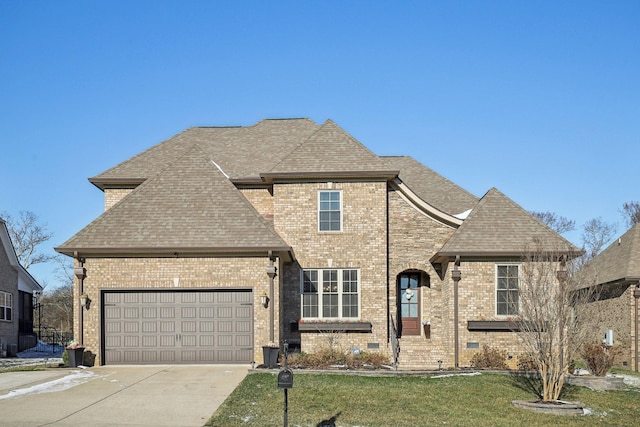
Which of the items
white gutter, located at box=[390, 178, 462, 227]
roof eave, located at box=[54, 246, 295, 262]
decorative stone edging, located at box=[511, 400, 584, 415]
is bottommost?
decorative stone edging, located at box=[511, 400, 584, 415]

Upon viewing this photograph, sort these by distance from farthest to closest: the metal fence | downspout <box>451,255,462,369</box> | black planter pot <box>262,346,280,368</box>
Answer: the metal fence, downspout <box>451,255,462,369</box>, black planter pot <box>262,346,280,368</box>

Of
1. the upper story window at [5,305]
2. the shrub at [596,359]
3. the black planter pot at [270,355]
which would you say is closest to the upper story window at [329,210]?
the black planter pot at [270,355]

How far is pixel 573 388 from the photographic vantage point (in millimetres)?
18078

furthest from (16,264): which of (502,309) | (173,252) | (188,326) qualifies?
(502,309)

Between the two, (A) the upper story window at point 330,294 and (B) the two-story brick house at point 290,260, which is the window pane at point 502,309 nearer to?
(B) the two-story brick house at point 290,260

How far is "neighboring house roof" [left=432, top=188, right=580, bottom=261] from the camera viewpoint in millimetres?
21828

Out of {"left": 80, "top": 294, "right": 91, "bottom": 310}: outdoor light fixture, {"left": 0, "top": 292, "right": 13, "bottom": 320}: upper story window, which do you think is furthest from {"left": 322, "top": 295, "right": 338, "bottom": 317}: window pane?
{"left": 0, "top": 292, "right": 13, "bottom": 320}: upper story window

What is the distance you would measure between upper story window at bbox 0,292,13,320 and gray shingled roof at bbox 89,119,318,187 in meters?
9.08

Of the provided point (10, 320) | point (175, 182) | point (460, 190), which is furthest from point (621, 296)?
point (10, 320)

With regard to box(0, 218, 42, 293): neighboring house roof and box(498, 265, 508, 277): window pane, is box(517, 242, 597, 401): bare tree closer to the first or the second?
box(498, 265, 508, 277): window pane

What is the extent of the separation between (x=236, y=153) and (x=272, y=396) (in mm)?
13143

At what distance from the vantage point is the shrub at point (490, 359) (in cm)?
2105

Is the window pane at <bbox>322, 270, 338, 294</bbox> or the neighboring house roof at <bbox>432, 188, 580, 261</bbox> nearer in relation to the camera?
the neighboring house roof at <bbox>432, 188, 580, 261</bbox>

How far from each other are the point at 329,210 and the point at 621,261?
10944mm
